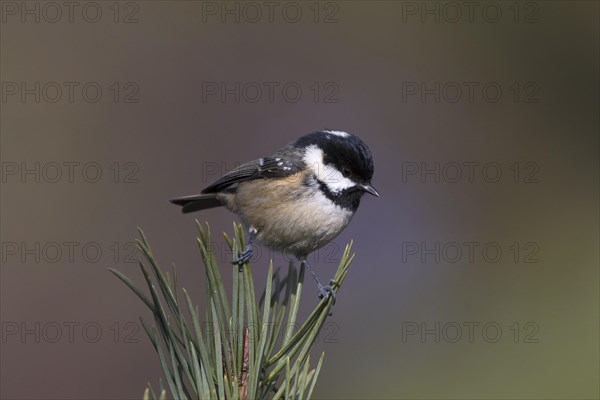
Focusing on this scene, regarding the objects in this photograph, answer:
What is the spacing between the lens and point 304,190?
2.24m

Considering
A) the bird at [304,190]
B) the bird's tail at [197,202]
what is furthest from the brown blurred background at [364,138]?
the bird at [304,190]

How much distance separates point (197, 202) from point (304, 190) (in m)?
0.50

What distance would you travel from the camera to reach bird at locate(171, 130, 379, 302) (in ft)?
7.10

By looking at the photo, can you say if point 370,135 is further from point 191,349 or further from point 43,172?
point 191,349

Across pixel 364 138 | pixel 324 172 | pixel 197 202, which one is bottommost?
pixel 197 202

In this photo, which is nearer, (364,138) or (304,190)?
(304,190)

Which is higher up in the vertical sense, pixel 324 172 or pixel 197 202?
pixel 324 172

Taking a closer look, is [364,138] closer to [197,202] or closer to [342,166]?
[342,166]

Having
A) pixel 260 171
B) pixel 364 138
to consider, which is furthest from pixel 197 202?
pixel 364 138

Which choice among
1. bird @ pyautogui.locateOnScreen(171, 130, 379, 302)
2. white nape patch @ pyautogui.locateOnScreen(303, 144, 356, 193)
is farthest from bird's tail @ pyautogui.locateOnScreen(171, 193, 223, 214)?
white nape patch @ pyautogui.locateOnScreen(303, 144, 356, 193)

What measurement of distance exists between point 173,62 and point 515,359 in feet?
6.03

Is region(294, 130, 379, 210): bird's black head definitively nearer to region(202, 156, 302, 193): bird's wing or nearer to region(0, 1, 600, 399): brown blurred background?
region(202, 156, 302, 193): bird's wing

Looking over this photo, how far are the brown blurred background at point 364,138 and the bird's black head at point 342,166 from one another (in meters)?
0.33

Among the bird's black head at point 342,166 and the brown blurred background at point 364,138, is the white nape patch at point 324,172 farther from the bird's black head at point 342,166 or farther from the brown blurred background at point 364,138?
the brown blurred background at point 364,138
